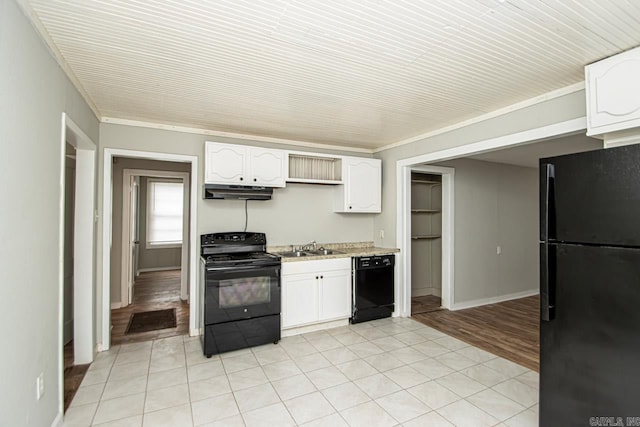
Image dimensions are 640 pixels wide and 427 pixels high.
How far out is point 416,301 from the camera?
16.9 feet

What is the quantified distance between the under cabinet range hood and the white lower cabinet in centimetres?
87

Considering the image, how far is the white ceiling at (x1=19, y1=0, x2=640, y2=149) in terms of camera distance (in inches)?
61.3

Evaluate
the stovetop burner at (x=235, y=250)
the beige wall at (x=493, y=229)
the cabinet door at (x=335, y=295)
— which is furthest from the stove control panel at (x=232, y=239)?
the beige wall at (x=493, y=229)

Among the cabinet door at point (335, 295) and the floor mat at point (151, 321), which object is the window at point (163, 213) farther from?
the cabinet door at point (335, 295)

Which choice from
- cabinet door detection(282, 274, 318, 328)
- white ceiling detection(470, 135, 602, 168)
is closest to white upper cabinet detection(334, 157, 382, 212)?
cabinet door detection(282, 274, 318, 328)

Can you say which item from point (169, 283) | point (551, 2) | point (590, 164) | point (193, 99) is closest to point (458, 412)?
point (590, 164)

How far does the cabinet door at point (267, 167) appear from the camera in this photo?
363cm

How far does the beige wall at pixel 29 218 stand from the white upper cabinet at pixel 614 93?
3.16 m

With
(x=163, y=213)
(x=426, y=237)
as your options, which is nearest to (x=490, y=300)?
(x=426, y=237)

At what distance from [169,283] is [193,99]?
15.8 ft

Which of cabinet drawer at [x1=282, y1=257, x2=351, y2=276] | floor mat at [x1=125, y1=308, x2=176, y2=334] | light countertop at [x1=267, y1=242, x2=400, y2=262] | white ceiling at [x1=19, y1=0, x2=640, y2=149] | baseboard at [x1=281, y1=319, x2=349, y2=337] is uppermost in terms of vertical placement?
white ceiling at [x1=19, y1=0, x2=640, y2=149]

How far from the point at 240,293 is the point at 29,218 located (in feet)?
6.36

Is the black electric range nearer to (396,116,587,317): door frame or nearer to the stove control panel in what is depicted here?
the stove control panel

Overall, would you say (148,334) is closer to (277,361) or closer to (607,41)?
(277,361)
